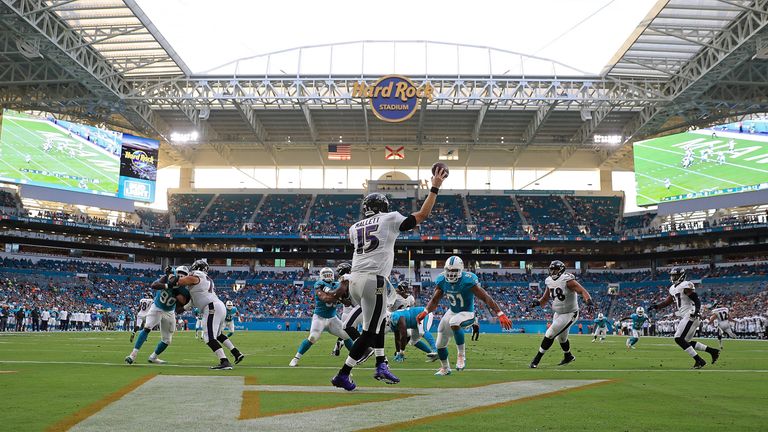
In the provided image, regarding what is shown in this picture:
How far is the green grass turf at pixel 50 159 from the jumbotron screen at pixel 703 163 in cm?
4760

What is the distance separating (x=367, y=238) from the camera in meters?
8.42

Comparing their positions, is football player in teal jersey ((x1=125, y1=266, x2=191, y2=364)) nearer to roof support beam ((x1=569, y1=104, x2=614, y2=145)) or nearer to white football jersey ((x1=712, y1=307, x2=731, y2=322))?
white football jersey ((x1=712, y1=307, x2=731, y2=322))

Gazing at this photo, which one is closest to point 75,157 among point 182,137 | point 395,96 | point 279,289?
point 182,137

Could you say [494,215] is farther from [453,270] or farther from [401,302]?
[453,270]

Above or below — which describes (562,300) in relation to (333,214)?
below

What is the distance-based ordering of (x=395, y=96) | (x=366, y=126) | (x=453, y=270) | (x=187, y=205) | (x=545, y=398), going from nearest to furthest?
(x=545, y=398)
(x=453, y=270)
(x=395, y=96)
(x=366, y=126)
(x=187, y=205)

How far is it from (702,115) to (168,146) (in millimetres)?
51457

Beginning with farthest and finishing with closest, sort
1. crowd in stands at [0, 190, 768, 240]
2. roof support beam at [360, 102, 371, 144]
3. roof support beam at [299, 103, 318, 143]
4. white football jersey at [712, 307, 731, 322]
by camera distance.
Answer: crowd in stands at [0, 190, 768, 240], roof support beam at [299, 103, 318, 143], roof support beam at [360, 102, 371, 144], white football jersey at [712, 307, 731, 322]

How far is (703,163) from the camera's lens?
53.8m

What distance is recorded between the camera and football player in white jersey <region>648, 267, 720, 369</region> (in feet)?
48.4

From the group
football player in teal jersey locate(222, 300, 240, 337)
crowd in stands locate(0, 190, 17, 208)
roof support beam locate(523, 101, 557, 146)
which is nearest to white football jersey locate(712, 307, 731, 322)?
football player in teal jersey locate(222, 300, 240, 337)

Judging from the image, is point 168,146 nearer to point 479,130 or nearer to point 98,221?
point 98,221

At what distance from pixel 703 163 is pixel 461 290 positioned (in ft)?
159

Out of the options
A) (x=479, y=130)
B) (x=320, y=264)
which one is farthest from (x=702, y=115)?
(x=320, y=264)
